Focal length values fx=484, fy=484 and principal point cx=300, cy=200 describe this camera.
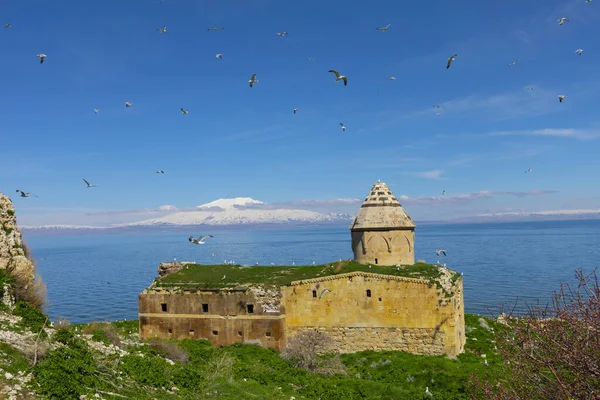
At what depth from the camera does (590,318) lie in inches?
379

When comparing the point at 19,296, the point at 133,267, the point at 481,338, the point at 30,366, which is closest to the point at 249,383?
the point at 30,366

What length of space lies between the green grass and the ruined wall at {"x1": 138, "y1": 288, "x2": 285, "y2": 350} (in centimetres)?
61

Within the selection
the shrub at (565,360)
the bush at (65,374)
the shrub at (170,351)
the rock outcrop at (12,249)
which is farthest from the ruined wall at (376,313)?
the bush at (65,374)

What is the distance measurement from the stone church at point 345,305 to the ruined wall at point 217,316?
52 millimetres

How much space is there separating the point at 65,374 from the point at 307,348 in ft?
43.5

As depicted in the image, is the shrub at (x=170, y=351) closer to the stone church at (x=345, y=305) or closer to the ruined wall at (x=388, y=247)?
the stone church at (x=345, y=305)

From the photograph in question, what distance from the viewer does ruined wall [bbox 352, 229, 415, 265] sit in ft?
90.9

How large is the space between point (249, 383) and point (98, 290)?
57448 mm

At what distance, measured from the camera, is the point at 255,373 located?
61.6 ft

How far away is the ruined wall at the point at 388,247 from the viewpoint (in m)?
27.7

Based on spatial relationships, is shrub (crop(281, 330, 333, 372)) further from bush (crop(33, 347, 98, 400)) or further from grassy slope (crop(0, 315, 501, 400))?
bush (crop(33, 347, 98, 400))

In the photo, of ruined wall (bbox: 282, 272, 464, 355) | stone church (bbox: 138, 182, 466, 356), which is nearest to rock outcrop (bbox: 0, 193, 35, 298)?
stone church (bbox: 138, 182, 466, 356)

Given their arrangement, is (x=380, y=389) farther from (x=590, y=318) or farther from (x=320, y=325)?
(x=590, y=318)

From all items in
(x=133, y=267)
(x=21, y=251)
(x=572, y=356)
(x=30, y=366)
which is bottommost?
(x=133, y=267)
